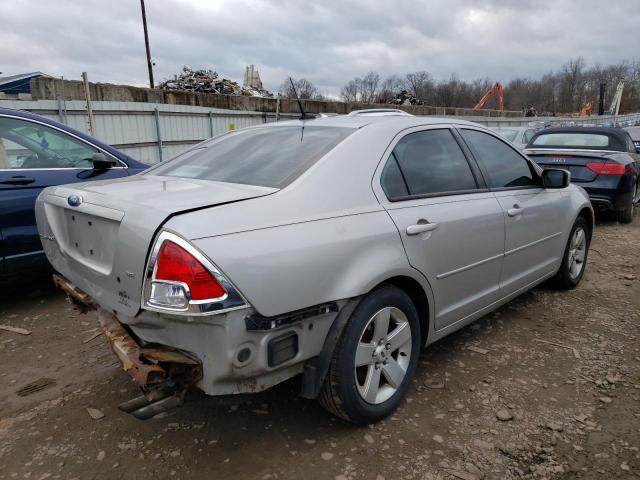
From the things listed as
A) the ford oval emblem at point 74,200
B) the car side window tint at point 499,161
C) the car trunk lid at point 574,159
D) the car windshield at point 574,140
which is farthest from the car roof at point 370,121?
the car windshield at point 574,140

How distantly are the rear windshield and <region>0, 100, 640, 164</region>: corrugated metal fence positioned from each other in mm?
7132

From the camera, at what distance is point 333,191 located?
2352mm

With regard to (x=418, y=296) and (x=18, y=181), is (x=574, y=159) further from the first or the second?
(x=18, y=181)

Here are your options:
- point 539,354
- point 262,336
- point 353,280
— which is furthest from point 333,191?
point 539,354

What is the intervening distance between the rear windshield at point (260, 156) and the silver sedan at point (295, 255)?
1 centimetres

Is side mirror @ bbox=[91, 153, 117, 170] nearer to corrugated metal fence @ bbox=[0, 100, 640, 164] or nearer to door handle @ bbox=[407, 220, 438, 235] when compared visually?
door handle @ bbox=[407, 220, 438, 235]

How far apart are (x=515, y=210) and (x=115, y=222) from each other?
261 cm

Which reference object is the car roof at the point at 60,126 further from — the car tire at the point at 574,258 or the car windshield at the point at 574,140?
the car windshield at the point at 574,140

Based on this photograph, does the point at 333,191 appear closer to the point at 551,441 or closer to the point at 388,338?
the point at 388,338

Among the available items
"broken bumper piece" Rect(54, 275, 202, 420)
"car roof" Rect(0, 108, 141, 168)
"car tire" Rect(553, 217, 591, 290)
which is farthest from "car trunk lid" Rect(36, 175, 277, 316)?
"car tire" Rect(553, 217, 591, 290)

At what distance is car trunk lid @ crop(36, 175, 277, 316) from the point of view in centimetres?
200

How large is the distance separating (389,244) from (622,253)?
5.04m

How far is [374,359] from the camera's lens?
247 centimetres

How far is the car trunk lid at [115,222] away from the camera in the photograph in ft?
6.55
